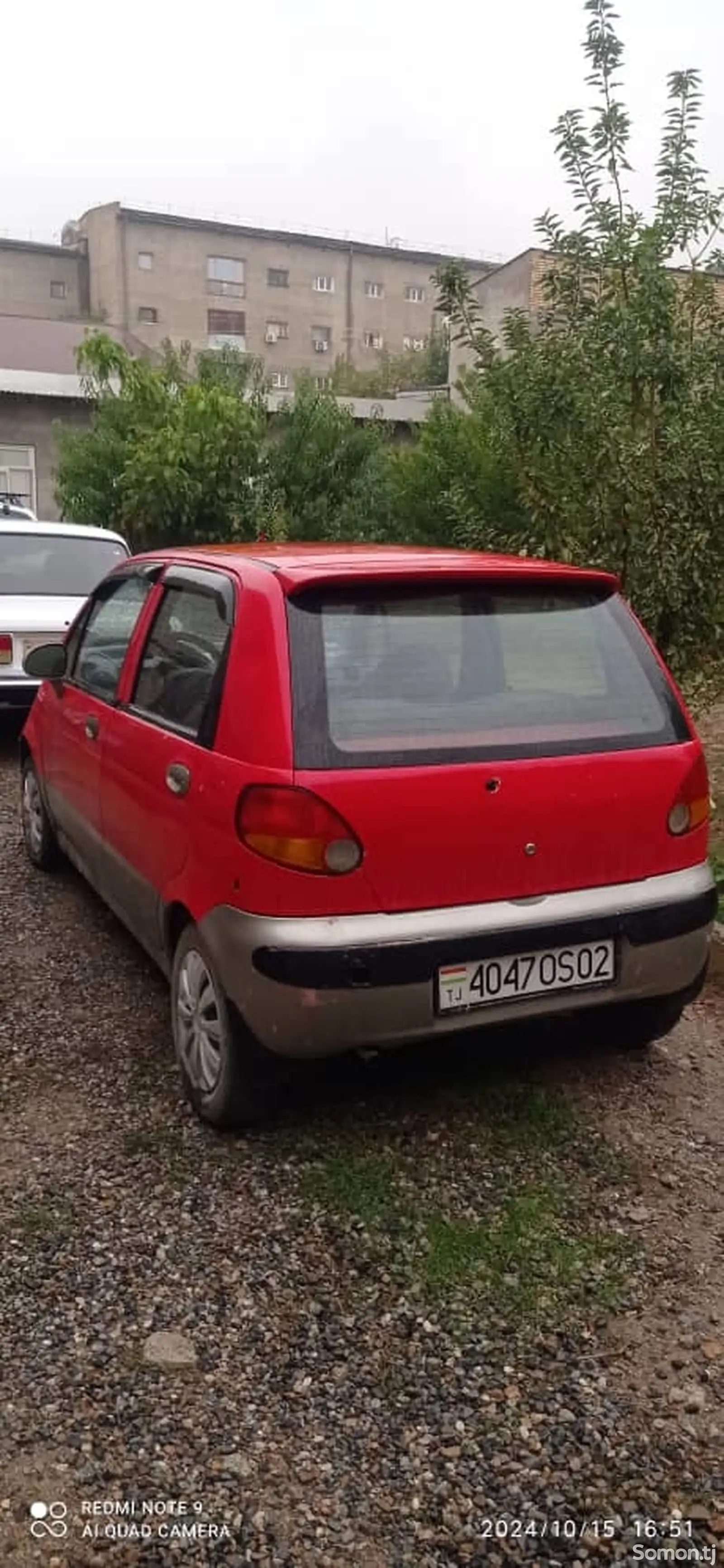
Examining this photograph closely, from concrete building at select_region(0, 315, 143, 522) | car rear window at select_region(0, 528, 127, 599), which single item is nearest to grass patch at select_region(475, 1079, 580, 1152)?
car rear window at select_region(0, 528, 127, 599)

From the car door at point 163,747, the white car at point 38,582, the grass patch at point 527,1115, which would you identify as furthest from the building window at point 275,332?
the grass patch at point 527,1115

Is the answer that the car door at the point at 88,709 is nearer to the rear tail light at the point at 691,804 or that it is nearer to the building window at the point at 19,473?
the rear tail light at the point at 691,804

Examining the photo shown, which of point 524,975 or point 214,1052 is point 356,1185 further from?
point 524,975

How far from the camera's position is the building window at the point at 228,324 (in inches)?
2682

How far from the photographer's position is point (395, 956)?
3100 millimetres

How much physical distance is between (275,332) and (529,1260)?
238 ft

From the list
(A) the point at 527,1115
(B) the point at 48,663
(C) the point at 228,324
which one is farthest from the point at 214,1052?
(C) the point at 228,324

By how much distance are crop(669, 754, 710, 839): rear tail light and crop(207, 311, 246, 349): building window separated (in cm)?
6881

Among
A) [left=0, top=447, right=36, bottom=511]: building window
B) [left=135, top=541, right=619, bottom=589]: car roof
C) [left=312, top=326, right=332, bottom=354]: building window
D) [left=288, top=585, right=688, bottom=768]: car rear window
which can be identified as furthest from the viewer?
[left=312, top=326, right=332, bottom=354]: building window

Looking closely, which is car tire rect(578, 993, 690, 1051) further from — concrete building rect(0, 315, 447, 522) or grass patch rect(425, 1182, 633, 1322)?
concrete building rect(0, 315, 447, 522)

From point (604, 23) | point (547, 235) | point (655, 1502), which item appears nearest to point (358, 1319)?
point (655, 1502)

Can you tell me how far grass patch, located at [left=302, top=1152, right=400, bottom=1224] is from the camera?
122 inches

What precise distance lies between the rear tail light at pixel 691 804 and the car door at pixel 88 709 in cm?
193

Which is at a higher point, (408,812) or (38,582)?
(38,582)
